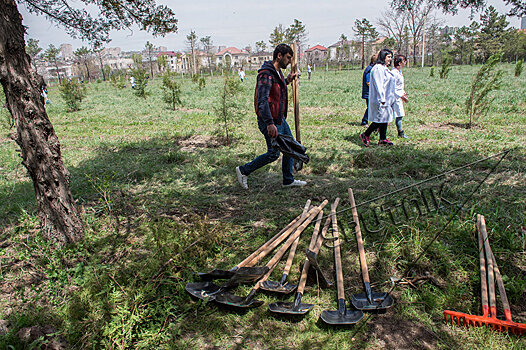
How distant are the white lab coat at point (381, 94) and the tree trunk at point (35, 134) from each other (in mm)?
5324

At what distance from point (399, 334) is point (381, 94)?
4.98 meters

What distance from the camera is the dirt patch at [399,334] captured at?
2.11 meters

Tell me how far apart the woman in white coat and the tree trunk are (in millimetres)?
5322

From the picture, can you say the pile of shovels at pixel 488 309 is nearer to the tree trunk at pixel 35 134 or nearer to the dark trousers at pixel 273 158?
the dark trousers at pixel 273 158

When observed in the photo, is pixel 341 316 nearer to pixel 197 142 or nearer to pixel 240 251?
pixel 240 251

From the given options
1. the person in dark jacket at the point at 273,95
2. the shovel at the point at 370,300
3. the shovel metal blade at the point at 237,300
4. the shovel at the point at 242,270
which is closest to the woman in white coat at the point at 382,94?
the person in dark jacket at the point at 273,95

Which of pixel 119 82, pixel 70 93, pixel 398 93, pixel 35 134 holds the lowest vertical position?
pixel 35 134

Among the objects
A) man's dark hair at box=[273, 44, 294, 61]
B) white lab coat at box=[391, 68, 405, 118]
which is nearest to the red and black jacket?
man's dark hair at box=[273, 44, 294, 61]

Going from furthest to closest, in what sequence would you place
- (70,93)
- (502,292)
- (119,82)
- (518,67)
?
(119,82) < (518,67) < (70,93) < (502,292)

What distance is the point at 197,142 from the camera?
7.89 meters

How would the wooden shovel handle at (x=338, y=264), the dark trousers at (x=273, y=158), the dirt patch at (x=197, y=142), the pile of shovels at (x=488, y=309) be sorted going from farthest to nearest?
1. the dirt patch at (x=197, y=142)
2. the dark trousers at (x=273, y=158)
3. the wooden shovel handle at (x=338, y=264)
4. the pile of shovels at (x=488, y=309)

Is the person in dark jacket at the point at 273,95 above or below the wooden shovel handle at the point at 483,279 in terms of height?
above

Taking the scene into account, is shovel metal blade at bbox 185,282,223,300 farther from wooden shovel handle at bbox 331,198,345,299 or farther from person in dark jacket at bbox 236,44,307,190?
person in dark jacket at bbox 236,44,307,190

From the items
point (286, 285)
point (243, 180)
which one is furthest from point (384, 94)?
point (286, 285)
